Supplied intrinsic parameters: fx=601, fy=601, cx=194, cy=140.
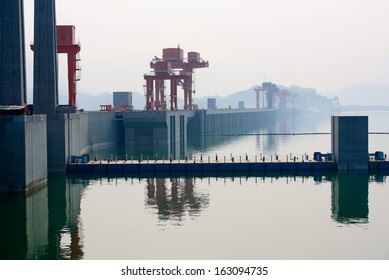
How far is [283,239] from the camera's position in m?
35.9

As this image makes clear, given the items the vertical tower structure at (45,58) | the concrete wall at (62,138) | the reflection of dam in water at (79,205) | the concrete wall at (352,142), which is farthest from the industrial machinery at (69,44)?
the concrete wall at (352,142)

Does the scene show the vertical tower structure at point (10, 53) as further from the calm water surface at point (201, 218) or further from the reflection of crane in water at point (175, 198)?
the reflection of crane in water at point (175, 198)

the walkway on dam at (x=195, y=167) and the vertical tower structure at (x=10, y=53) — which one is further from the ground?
the vertical tower structure at (x=10, y=53)

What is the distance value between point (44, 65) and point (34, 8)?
6174mm

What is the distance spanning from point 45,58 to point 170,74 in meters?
67.2

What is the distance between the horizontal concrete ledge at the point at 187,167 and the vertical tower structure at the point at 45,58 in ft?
25.0

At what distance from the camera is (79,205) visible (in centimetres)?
4847

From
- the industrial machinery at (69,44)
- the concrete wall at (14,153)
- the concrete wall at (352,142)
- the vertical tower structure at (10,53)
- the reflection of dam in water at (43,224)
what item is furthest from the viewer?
the industrial machinery at (69,44)

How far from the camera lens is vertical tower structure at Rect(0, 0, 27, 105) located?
52344mm

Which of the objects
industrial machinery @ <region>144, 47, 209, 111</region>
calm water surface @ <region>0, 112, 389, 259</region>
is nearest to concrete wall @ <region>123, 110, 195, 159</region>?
industrial machinery @ <region>144, 47, 209, 111</region>

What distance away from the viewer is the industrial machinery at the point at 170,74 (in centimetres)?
13125

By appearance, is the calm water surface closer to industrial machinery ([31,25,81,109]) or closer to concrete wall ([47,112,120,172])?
concrete wall ([47,112,120,172])
